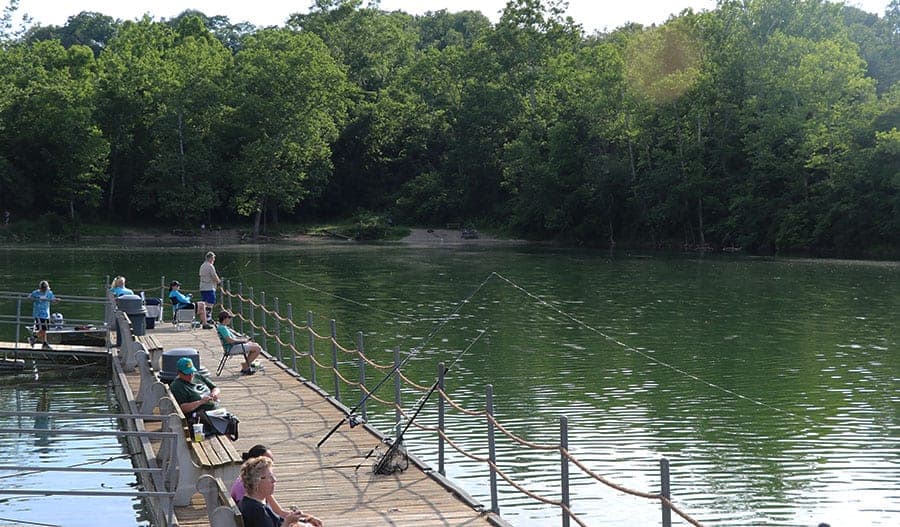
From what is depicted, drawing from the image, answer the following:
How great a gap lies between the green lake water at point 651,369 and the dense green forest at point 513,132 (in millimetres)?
17993

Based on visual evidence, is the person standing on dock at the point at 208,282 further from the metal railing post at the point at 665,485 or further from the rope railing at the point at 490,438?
the metal railing post at the point at 665,485

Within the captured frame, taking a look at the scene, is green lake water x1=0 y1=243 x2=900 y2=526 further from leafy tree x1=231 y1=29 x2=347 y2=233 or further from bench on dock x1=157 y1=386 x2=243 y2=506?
leafy tree x1=231 y1=29 x2=347 y2=233

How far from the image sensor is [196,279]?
48.3 m

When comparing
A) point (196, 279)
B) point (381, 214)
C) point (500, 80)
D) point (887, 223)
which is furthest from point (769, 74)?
point (196, 279)

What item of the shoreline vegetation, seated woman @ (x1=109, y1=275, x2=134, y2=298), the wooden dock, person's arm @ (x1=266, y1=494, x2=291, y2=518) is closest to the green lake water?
the wooden dock

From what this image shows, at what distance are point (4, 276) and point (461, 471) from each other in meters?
39.6

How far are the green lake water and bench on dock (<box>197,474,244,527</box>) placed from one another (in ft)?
18.0

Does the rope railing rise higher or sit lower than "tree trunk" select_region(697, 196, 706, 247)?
lower

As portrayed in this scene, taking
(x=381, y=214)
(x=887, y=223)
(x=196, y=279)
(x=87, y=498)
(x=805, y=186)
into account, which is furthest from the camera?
(x=381, y=214)

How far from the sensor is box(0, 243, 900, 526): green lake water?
15047mm

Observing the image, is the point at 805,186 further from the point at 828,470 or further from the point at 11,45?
the point at 11,45

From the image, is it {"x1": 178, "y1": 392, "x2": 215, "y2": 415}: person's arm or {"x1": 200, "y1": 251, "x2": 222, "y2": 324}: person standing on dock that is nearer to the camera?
{"x1": 178, "y1": 392, "x2": 215, "y2": 415}: person's arm

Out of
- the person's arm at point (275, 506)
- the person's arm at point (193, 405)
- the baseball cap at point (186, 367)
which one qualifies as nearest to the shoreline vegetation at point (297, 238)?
the baseball cap at point (186, 367)

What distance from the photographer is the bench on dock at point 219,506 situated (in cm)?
830
